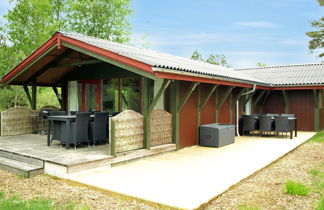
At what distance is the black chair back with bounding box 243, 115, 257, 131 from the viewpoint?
10.4 metres

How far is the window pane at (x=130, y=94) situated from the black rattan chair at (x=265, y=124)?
4.76m

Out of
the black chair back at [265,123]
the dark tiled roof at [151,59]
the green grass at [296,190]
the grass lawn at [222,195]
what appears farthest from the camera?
the black chair back at [265,123]

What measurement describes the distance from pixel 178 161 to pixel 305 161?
2909mm

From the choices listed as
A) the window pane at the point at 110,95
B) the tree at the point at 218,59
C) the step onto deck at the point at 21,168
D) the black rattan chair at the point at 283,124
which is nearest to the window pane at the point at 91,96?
the window pane at the point at 110,95

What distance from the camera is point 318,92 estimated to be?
40.0ft

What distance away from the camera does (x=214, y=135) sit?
25.8 feet

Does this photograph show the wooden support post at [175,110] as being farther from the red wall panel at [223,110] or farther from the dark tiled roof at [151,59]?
the red wall panel at [223,110]

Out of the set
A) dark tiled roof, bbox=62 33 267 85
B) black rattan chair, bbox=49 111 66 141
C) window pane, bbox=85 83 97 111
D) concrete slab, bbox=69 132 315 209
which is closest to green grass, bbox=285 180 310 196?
concrete slab, bbox=69 132 315 209

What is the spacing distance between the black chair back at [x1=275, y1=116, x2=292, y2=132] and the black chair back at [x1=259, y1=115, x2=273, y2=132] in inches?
9.5

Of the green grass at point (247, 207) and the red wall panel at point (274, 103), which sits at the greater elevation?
the red wall panel at point (274, 103)

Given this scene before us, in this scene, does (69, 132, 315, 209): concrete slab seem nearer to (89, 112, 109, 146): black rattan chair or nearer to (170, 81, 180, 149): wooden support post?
(170, 81, 180, 149): wooden support post

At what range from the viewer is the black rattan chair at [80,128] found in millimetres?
6316

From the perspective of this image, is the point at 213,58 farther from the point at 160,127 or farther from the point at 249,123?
the point at 160,127

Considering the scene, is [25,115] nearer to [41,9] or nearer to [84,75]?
[84,75]
